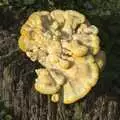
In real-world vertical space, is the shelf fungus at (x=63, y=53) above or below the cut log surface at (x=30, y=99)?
above

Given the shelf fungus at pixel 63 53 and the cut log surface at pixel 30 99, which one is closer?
the shelf fungus at pixel 63 53

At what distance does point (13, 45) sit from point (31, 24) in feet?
0.96

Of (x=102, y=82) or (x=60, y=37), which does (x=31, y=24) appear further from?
(x=102, y=82)

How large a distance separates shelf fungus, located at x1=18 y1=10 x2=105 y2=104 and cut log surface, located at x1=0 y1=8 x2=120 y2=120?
123 millimetres

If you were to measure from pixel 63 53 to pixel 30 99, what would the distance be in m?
0.35

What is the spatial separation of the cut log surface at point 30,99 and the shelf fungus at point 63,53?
0.40ft

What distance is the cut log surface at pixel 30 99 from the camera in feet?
11.1

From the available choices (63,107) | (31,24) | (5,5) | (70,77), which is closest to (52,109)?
(63,107)

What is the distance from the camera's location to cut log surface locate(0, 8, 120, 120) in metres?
3.38

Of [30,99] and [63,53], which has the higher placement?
[63,53]

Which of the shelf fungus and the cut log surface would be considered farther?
the cut log surface

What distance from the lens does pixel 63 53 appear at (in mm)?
3248

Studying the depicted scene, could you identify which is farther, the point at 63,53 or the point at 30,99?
the point at 30,99

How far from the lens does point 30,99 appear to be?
3.39 m
